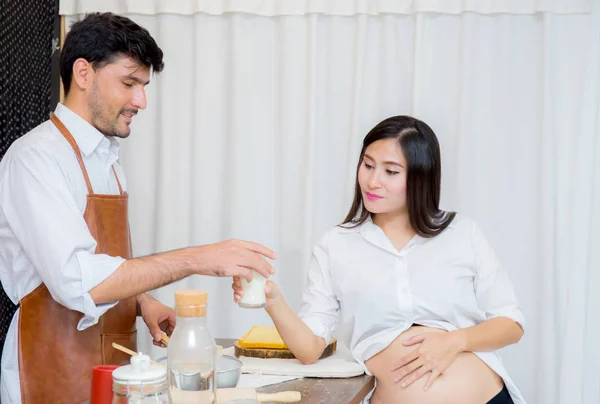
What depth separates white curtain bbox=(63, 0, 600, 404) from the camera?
317 cm

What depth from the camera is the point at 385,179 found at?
2467 mm

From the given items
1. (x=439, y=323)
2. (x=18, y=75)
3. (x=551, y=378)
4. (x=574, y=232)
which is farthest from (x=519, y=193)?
(x=18, y=75)

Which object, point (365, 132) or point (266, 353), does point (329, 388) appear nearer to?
point (266, 353)

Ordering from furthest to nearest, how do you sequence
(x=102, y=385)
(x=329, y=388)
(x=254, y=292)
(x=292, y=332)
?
(x=292, y=332) → (x=329, y=388) → (x=254, y=292) → (x=102, y=385)

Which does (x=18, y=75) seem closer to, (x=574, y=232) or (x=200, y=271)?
(x=200, y=271)

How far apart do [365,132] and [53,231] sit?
1.77 meters

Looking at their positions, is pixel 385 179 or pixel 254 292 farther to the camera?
pixel 385 179

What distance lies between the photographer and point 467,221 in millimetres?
2549

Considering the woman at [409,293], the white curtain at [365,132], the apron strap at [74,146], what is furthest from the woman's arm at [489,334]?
the apron strap at [74,146]

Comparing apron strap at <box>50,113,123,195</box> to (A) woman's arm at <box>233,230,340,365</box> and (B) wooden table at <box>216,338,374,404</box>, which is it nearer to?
(A) woman's arm at <box>233,230,340,365</box>

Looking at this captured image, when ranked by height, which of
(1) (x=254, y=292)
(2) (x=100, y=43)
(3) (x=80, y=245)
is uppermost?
(2) (x=100, y=43)

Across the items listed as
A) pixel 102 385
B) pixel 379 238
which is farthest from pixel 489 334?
pixel 102 385

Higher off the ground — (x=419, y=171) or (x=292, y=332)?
(x=419, y=171)

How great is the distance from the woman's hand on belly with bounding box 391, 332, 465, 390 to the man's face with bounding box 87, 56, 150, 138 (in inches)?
44.0
